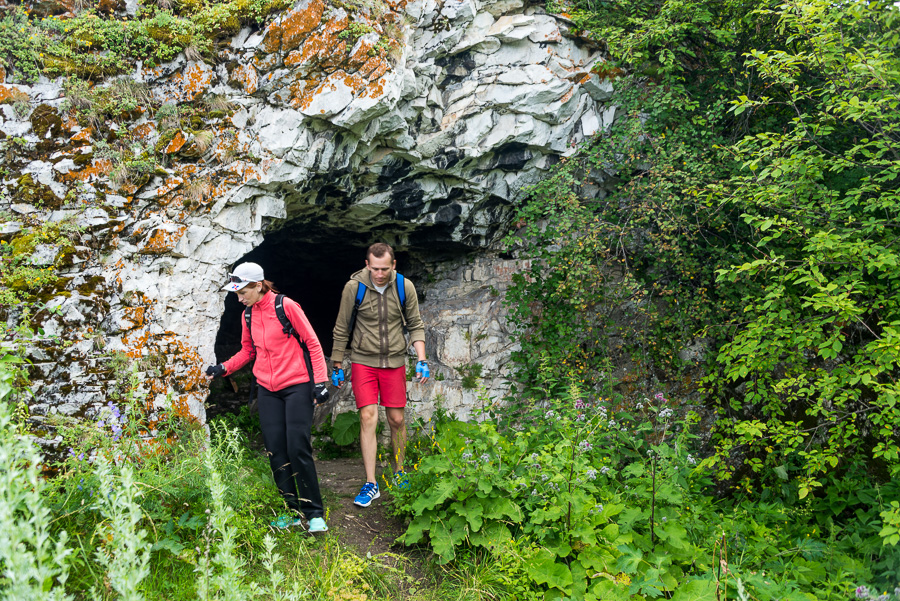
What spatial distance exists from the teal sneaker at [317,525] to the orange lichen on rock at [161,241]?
2.85 m

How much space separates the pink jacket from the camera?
374 centimetres

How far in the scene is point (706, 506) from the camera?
180 inches

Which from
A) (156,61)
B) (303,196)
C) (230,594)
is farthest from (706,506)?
(156,61)

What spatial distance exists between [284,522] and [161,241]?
2848 mm

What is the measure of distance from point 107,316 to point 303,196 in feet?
7.78

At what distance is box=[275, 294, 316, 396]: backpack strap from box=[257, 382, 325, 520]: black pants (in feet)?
0.26

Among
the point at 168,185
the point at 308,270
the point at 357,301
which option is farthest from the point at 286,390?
the point at 308,270

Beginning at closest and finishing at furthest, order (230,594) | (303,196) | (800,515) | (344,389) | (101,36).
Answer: (230,594), (800,515), (101,36), (303,196), (344,389)

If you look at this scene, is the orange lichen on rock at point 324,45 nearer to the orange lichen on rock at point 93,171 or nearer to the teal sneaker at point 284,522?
the orange lichen on rock at point 93,171

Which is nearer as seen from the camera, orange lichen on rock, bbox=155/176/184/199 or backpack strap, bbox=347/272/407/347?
backpack strap, bbox=347/272/407/347

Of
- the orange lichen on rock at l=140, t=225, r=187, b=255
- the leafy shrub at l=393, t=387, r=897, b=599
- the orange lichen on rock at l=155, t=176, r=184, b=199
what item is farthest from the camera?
the orange lichen on rock at l=155, t=176, r=184, b=199

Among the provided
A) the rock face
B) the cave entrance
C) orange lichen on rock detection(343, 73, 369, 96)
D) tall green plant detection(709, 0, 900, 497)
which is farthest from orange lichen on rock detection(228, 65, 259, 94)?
tall green plant detection(709, 0, 900, 497)

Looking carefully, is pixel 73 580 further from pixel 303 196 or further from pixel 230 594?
pixel 303 196

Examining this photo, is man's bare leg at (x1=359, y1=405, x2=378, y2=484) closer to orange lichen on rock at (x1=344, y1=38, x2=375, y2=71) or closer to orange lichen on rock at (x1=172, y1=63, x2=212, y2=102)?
orange lichen on rock at (x1=344, y1=38, x2=375, y2=71)
